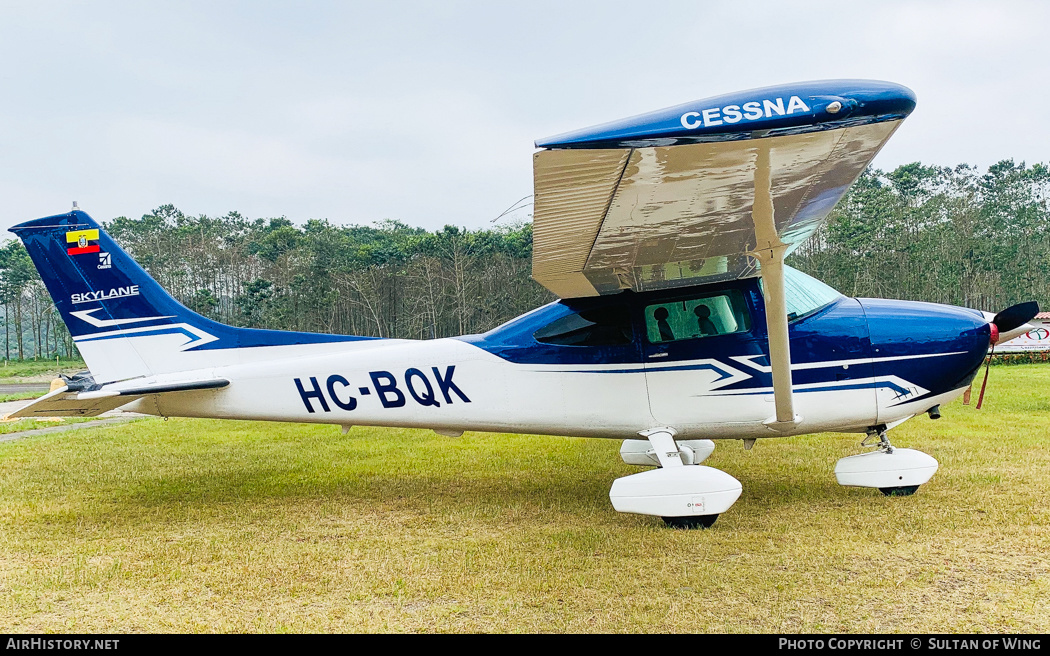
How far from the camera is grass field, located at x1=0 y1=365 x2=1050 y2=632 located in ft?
10.7

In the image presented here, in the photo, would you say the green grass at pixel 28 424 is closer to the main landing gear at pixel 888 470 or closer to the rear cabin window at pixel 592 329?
the rear cabin window at pixel 592 329

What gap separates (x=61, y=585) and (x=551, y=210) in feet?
12.0

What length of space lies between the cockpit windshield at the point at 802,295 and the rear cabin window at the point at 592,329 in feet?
4.16

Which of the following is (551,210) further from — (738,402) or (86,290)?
(86,290)

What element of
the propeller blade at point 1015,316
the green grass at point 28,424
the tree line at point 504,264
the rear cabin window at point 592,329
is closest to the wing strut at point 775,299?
the rear cabin window at point 592,329

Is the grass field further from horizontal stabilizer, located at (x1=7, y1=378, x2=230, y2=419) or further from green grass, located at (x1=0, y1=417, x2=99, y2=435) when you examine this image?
green grass, located at (x1=0, y1=417, x2=99, y2=435)

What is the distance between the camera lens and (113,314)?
5875mm

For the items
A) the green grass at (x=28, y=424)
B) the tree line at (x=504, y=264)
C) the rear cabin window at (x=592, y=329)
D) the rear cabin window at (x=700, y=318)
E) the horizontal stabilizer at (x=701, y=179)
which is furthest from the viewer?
the tree line at (x=504, y=264)

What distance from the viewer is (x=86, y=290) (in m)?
5.82

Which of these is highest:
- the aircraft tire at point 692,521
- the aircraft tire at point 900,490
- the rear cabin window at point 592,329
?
the rear cabin window at point 592,329

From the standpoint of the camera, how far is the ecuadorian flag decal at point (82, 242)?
577 centimetres

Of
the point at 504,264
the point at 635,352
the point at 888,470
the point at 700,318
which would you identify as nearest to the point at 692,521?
the point at 635,352

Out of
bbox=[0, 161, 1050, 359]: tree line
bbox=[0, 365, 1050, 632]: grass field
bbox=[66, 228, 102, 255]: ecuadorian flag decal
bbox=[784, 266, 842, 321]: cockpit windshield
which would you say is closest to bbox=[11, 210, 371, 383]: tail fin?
bbox=[66, 228, 102, 255]: ecuadorian flag decal

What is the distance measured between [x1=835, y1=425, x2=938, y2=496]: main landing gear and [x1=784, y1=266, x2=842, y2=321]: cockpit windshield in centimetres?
112
